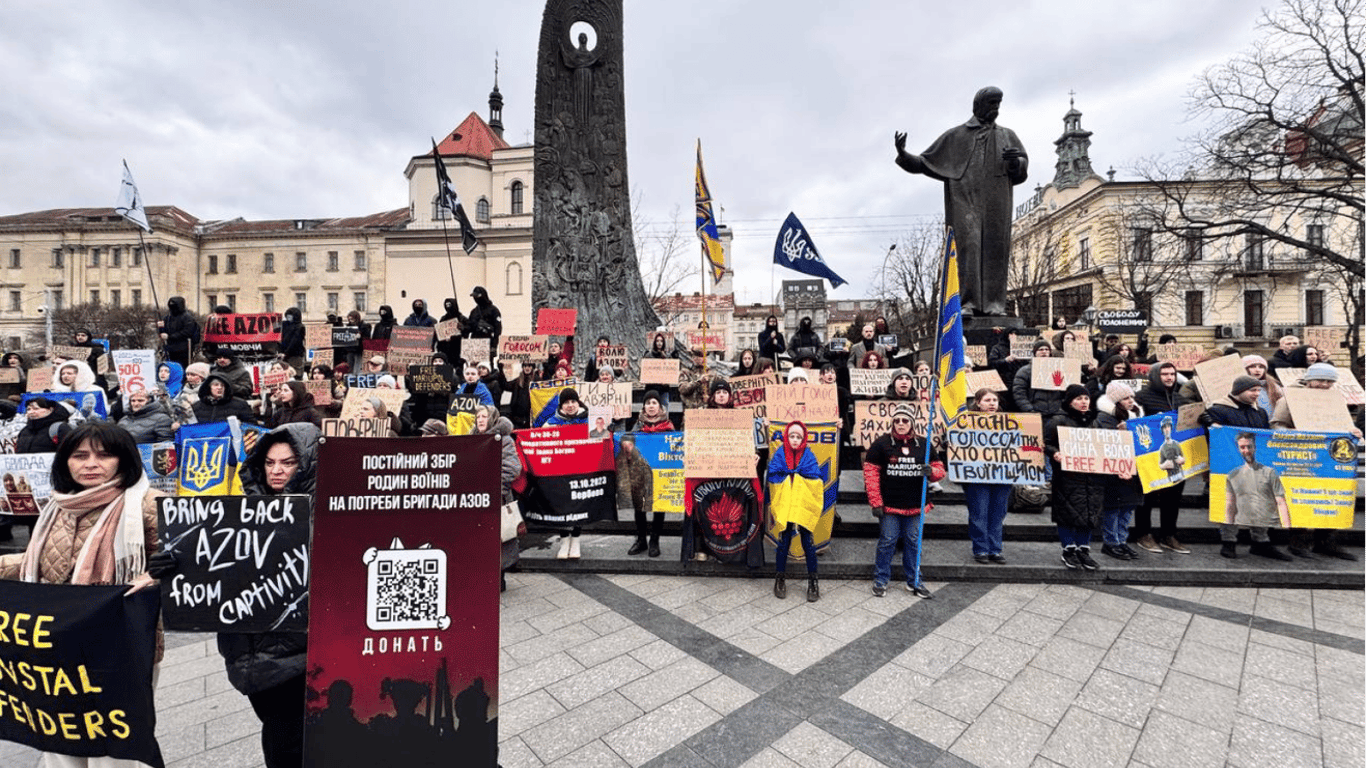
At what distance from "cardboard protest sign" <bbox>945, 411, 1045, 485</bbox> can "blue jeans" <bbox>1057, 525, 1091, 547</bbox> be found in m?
0.50

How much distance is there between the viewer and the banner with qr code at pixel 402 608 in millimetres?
2322

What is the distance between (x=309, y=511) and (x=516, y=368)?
7.56 m

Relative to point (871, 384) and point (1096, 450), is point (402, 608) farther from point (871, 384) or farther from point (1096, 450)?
point (871, 384)

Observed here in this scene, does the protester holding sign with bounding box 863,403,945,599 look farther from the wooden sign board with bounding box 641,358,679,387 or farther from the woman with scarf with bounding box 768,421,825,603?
the wooden sign board with bounding box 641,358,679,387

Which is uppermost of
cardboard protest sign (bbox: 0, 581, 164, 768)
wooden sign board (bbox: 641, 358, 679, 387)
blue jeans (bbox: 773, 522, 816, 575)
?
wooden sign board (bbox: 641, 358, 679, 387)

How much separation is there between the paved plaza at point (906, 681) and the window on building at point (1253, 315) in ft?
159

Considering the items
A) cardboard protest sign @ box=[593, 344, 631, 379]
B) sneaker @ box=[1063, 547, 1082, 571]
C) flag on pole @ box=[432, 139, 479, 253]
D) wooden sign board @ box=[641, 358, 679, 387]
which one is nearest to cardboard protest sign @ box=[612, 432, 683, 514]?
wooden sign board @ box=[641, 358, 679, 387]

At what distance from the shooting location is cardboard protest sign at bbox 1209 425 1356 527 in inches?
214

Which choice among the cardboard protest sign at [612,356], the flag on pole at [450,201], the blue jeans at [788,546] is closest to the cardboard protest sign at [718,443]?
the blue jeans at [788,546]

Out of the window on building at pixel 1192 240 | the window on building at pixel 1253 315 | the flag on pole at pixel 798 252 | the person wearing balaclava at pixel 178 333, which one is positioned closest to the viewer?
the flag on pole at pixel 798 252

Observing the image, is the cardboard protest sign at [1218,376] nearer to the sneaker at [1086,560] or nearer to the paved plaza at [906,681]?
the paved plaza at [906,681]

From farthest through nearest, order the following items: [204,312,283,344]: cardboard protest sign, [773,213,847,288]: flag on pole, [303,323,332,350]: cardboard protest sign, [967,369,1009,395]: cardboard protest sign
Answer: [204,312,283,344]: cardboard protest sign
[303,323,332,350]: cardboard protest sign
[773,213,847,288]: flag on pole
[967,369,1009,395]: cardboard protest sign

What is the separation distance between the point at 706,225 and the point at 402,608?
8.51 metres

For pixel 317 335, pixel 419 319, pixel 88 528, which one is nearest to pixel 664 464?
pixel 88 528
